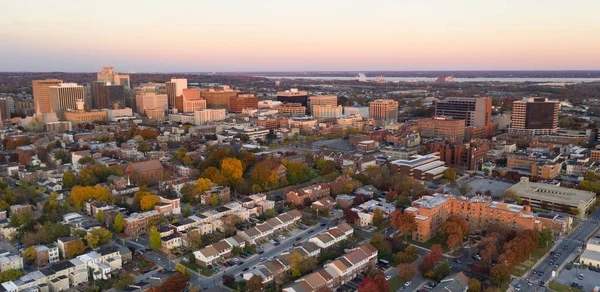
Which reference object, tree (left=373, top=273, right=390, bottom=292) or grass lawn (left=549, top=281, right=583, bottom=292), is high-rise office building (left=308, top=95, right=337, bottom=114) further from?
tree (left=373, top=273, right=390, bottom=292)

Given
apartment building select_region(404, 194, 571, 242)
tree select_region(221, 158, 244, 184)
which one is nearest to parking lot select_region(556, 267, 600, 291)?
apartment building select_region(404, 194, 571, 242)

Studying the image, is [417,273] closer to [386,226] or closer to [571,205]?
[386,226]

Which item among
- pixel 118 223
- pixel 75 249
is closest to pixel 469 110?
pixel 118 223

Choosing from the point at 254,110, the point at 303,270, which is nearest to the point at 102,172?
the point at 303,270

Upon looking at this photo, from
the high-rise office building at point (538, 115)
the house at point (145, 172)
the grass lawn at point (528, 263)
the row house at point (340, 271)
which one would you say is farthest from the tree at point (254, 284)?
the high-rise office building at point (538, 115)

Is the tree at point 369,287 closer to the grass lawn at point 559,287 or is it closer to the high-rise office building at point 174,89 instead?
the grass lawn at point 559,287

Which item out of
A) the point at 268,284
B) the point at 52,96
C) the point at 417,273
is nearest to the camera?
the point at 268,284

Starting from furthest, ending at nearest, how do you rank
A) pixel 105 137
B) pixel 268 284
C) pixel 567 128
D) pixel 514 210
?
pixel 567 128 < pixel 105 137 < pixel 514 210 < pixel 268 284
